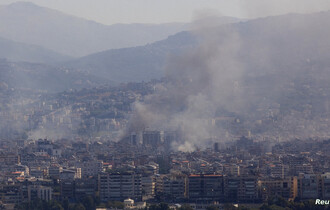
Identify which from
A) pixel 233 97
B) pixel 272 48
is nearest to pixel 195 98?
pixel 233 97

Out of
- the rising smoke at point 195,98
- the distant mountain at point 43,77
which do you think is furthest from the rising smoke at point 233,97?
the distant mountain at point 43,77

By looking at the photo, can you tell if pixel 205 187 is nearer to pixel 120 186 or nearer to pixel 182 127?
pixel 120 186

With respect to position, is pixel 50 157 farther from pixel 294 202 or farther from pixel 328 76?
pixel 328 76

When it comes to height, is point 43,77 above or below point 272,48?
below

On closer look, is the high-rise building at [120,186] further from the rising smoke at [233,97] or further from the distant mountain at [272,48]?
the distant mountain at [272,48]

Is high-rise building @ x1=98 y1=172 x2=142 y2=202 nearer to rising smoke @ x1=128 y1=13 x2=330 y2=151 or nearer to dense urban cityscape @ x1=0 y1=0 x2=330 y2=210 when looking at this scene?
dense urban cityscape @ x1=0 y1=0 x2=330 y2=210

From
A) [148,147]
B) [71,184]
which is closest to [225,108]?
[148,147]
